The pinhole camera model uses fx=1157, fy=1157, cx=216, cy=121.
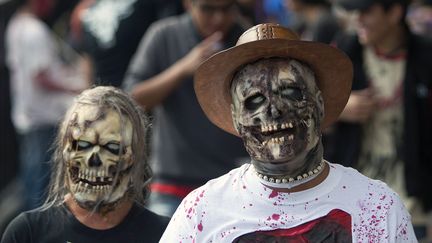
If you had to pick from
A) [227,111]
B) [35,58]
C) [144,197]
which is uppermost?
[227,111]

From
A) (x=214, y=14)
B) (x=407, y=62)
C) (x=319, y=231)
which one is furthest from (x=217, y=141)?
(x=319, y=231)

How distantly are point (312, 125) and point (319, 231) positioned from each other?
1.15ft

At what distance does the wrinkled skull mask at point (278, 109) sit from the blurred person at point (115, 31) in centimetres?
343

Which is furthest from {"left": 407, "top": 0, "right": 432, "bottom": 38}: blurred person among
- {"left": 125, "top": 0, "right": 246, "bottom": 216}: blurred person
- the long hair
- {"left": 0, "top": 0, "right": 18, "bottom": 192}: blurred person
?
{"left": 0, "top": 0, "right": 18, "bottom": 192}: blurred person

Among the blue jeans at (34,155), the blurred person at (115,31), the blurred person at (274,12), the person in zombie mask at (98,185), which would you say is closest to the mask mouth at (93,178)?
the person in zombie mask at (98,185)

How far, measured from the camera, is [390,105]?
20.4ft

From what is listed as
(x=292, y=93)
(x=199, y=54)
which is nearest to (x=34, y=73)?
(x=199, y=54)

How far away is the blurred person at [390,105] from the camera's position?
612 cm

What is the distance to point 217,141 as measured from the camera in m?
6.24

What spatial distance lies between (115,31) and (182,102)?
1.18 m

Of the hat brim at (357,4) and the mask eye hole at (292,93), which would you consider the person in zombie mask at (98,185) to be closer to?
the mask eye hole at (292,93)

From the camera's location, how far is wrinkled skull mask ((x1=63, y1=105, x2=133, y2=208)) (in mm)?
4305

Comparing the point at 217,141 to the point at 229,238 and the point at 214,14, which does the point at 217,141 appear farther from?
the point at 229,238

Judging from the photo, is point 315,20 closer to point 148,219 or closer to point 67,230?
point 148,219
